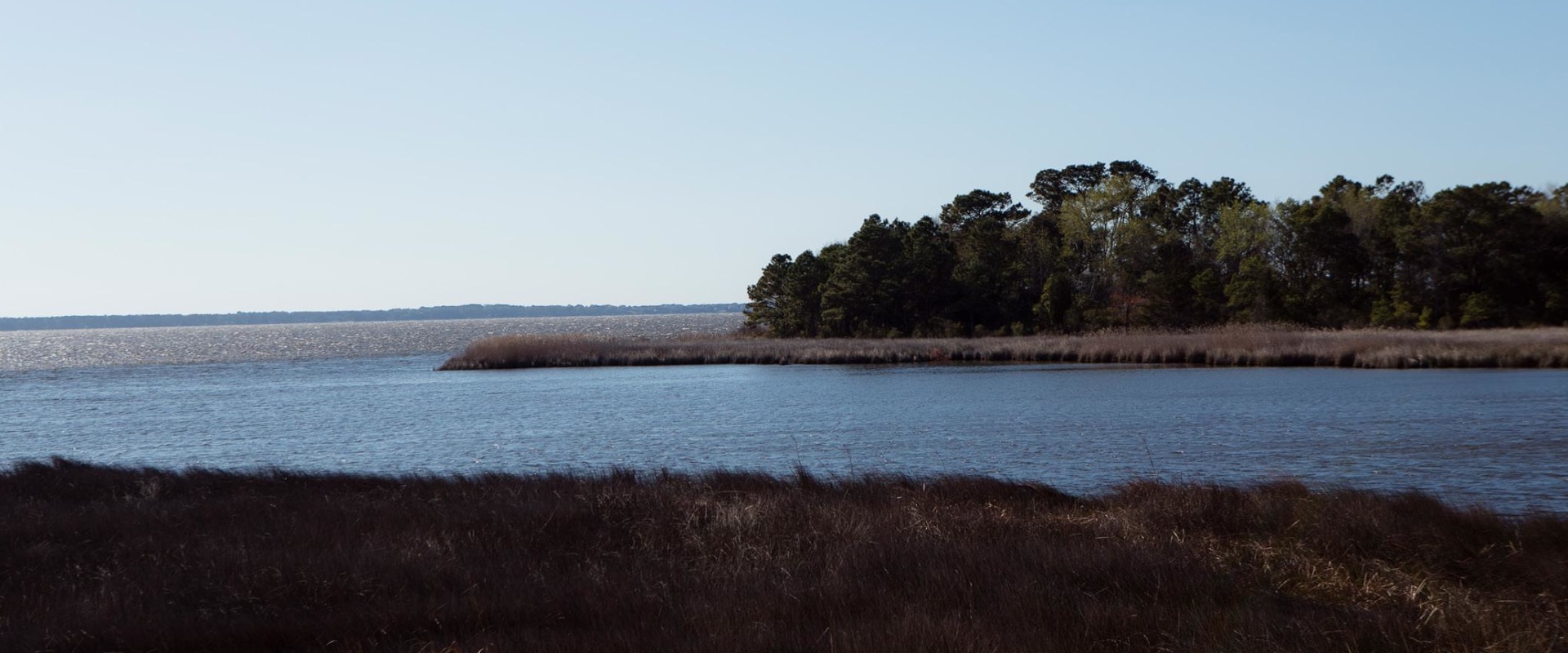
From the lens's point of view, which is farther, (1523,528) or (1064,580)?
(1523,528)

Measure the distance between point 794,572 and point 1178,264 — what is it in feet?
275

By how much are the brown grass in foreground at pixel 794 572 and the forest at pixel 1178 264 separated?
6706 centimetres

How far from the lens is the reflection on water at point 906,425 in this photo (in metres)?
22.0

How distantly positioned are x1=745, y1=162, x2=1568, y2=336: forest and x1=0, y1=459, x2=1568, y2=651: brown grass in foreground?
2640 inches

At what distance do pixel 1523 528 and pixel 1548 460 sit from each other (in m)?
10.6

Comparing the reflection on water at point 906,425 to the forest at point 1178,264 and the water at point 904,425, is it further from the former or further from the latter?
the forest at point 1178,264

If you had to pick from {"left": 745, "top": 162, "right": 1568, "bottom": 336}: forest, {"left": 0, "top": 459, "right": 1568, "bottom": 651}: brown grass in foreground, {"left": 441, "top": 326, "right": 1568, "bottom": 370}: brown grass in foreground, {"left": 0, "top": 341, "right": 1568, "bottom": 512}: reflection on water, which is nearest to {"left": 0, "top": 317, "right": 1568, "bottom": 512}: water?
{"left": 0, "top": 341, "right": 1568, "bottom": 512}: reflection on water

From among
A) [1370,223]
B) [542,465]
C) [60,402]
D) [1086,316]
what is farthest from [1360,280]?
[60,402]

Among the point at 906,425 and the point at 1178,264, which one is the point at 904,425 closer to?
the point at 906,425

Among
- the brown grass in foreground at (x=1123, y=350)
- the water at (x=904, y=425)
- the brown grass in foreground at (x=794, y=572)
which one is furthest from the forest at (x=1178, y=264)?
the brown grass in foreground at (x=794, y=572)

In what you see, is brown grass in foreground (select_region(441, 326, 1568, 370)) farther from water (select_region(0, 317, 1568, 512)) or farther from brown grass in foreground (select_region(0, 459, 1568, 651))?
brown grass in foreground (select_region(0, 459, 1568, 651))

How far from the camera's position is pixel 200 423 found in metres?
39.6

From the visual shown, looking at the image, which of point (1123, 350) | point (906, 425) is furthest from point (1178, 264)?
point (906, 425)

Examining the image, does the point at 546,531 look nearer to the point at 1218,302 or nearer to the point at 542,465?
the point at 542,465
